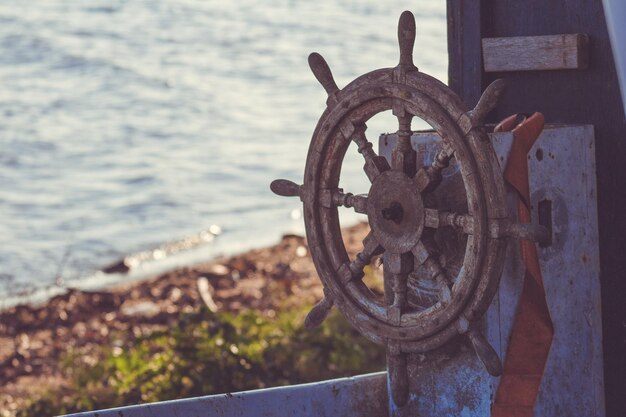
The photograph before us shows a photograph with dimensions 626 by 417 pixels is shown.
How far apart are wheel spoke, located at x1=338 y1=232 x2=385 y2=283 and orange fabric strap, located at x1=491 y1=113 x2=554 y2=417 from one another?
0.41 meters

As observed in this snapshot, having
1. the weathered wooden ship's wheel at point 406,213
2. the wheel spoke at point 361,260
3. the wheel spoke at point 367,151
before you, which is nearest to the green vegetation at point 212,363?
the weathered wooden ship's wheel at point 406,213

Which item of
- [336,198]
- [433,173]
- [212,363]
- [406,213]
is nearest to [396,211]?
[406,213]

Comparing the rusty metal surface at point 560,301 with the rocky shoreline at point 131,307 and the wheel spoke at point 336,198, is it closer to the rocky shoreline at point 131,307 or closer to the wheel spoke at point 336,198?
the wheel spoke at point 336,198

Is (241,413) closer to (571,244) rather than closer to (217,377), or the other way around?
(571,244)

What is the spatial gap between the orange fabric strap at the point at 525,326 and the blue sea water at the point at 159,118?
16.5 ft

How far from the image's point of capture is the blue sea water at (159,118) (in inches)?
337

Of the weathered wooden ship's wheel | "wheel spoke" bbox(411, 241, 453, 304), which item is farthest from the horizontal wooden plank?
"wheel spoke" bbox(411, 241, 453, 304)

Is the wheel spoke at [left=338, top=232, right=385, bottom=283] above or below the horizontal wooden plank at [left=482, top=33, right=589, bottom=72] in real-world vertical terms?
below

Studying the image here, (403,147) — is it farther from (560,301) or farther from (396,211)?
(560,301)

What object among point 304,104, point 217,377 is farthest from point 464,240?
point 304,104

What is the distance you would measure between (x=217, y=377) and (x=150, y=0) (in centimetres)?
1229

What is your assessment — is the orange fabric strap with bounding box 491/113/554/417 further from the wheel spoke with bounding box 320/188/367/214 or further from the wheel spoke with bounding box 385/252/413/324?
the wheel spoke with bounding box 320/188/367/214

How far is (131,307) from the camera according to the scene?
672 centimetres

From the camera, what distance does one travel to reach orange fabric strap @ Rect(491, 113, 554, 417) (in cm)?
283
